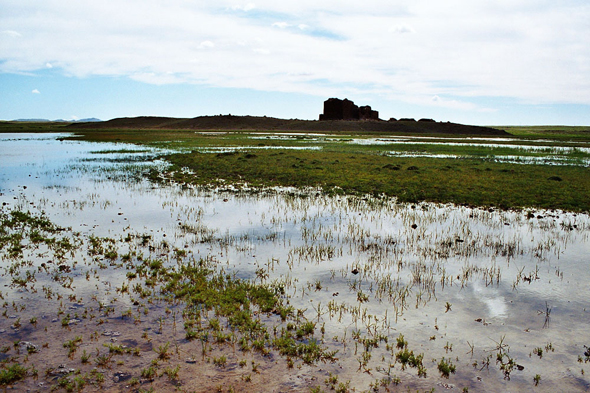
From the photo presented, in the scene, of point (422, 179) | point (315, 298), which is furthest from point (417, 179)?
point (315, 298)

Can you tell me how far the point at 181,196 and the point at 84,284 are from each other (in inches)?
454

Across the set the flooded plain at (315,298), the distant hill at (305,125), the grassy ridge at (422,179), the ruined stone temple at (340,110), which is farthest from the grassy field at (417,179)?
the ruined stone temple at (340,110)

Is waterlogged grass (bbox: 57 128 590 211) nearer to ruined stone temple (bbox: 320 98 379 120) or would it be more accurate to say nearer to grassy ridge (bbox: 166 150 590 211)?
grassy ridge (bbox: 166 150 590 211)

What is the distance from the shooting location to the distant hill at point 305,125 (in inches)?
5359

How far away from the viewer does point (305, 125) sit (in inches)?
5994

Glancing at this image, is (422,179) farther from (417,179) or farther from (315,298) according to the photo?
(315,298)

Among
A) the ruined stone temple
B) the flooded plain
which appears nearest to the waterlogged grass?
the flooded plain

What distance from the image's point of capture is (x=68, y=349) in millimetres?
6480

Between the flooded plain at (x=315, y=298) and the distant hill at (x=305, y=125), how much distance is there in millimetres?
125191

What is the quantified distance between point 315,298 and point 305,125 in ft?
481

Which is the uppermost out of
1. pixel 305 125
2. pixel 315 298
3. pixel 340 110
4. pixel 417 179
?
pixel 340 110

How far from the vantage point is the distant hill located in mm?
136125

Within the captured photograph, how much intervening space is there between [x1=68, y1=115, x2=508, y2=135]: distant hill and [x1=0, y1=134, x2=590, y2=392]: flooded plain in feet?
411

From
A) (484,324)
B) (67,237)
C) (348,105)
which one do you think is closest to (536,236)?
(484,324)
